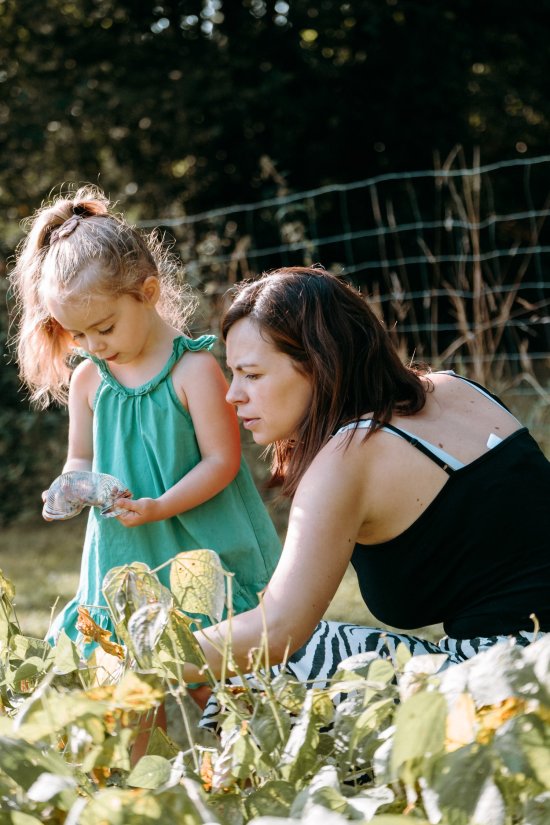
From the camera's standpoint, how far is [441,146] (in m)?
10.4

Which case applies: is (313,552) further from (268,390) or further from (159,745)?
(159,745)

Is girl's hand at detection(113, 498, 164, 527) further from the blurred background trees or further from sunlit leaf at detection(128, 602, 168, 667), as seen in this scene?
the blurred background trees

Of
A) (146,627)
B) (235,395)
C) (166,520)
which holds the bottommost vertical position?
(166,520)

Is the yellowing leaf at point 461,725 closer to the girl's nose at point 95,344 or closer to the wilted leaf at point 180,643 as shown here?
the wilted leaf at point 180,643

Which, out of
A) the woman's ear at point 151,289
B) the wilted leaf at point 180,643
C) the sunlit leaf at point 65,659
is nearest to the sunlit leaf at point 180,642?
the wilted leaf at point 180,643

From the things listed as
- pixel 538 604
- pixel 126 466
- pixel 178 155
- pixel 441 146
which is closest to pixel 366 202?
pixel 441 146

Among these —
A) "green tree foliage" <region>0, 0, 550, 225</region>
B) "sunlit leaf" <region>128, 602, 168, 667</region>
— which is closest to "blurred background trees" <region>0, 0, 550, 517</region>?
"green tree foliage" <region>0, 0, 550, 225</region>

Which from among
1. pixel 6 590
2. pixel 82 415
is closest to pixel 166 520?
pixel 82 415

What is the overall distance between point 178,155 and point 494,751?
1066 cm

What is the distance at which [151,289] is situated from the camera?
2328 millimetres

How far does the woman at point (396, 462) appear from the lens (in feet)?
5.28

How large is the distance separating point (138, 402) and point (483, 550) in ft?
3.21

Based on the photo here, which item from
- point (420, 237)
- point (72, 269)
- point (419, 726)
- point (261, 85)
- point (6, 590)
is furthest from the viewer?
point (261, 85)

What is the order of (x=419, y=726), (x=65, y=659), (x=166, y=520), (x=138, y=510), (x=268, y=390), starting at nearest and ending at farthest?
(x=419, y=726) < (x=65, y=659) < (x=268, y=390) < (x=138, y=510) < (x=166, y=520)
